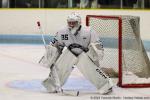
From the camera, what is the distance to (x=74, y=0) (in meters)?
13.0

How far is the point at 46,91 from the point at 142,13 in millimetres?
6688

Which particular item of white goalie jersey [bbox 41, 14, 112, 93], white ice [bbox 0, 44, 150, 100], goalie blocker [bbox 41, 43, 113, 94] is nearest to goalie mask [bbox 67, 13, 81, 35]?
white goalie jersey [bbox 41, 14, 112, 93]

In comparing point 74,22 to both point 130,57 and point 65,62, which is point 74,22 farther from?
point 130,57

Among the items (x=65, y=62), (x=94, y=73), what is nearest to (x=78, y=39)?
(x=65, y=62)

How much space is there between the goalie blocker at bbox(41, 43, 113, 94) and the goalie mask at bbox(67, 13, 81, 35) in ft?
0.86

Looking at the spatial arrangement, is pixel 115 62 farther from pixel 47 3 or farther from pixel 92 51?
pixel 47 3

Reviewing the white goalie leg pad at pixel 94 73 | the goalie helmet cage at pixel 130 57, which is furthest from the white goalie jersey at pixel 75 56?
the goalie helmet cage at pixel 130 57

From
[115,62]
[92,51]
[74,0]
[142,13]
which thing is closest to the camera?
[92,51]

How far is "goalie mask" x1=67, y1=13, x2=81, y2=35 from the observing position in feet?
17.4

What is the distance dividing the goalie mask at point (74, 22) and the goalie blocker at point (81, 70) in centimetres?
26

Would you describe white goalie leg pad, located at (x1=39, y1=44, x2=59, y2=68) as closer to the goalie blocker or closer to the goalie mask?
the goalie blocker

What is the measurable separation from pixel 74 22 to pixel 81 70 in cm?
55

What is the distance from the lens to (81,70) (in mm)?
5488

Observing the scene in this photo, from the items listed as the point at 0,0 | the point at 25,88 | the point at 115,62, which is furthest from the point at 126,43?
the point at 0,0
